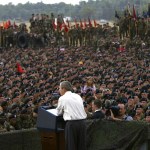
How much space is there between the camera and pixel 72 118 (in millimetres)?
8688

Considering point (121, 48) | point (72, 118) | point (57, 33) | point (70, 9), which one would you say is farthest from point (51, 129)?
point (70, 9)

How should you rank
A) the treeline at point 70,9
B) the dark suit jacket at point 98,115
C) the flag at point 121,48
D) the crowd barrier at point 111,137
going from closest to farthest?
the crowd barrier at point 111,137 → the dark suit jacket at point 98,115 → the flag at point 121,48 → the treeline at point 70,9

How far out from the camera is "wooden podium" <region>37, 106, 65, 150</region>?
28.5 feet

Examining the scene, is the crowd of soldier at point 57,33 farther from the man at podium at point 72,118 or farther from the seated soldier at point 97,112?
the man at podium at point 72,118

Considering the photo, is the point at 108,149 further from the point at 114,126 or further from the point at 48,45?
the point at 48,45

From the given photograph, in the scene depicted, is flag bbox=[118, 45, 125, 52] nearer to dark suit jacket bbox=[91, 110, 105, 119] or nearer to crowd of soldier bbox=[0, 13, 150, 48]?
crowd of soldier bbox=[0, 13, 150, 48]

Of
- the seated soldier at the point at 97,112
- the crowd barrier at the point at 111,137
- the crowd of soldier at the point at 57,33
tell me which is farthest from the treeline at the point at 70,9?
the crowd barrier at the point at 111,137

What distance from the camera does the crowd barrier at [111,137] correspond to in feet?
31.0

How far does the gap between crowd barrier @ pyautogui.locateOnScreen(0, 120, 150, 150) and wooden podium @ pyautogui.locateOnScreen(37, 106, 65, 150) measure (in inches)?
21.0

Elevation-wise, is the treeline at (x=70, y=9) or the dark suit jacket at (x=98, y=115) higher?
the dark suit jacket at (x=98, y=115)

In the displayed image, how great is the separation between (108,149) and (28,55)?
23.7m

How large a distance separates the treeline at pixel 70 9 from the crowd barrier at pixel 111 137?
122 m

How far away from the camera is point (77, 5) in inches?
6521

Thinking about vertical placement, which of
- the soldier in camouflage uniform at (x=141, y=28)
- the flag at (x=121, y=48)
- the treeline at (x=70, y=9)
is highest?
the soldier in camouflage uniform at (x=141, y=28)
